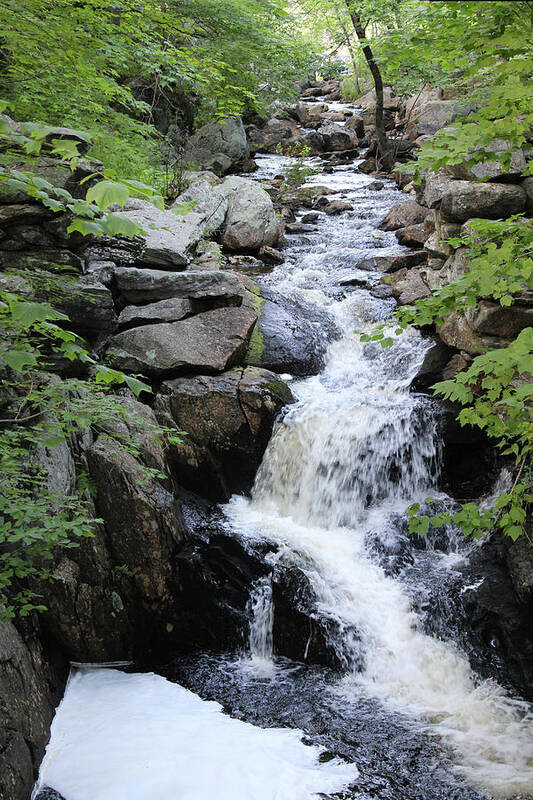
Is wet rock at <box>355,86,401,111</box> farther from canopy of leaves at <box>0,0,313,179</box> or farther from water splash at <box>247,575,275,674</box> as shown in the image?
water splash at <box>247,575,275,674</box>

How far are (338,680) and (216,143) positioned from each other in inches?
591

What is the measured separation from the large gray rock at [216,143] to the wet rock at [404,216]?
541 cm

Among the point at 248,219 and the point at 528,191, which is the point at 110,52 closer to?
the point at 248,219

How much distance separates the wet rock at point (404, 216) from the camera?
12094 millimetres

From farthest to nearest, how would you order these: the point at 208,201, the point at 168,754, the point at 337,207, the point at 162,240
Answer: the point at 337,207, the point at 208,201, the point at 162,240, the point at 168,754

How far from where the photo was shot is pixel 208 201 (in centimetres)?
1099

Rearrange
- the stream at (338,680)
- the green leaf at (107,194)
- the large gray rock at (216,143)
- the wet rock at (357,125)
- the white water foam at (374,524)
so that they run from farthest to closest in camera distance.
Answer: the wet rock at (357,125) → the large gray rock at (216,143) → the white water foam at (374,524) → the stream at (338,680) → the green leaf at (107,194)

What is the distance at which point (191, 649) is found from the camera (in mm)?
5242

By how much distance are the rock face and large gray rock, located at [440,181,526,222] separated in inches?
139

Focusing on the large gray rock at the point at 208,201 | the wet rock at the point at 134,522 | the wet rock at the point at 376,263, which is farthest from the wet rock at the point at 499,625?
the large gray rock at the point at 208,201

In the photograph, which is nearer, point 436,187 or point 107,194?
point 107,194

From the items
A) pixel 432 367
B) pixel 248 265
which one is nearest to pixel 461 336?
pixel 432 367

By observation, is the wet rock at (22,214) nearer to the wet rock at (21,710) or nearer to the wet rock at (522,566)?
the wet rock at (21,710)

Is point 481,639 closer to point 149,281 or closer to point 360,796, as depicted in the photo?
point 360,796
